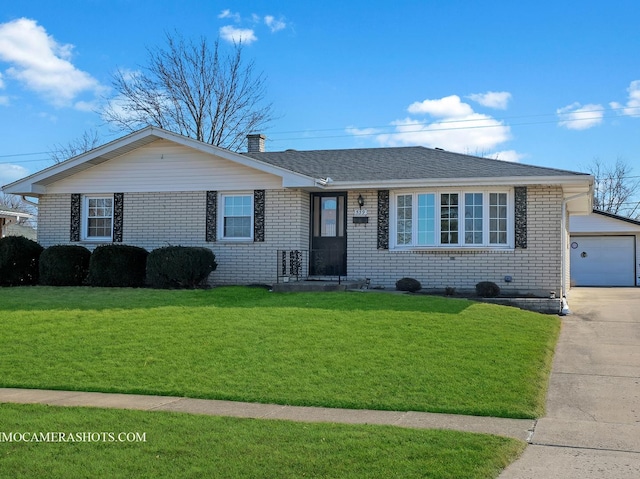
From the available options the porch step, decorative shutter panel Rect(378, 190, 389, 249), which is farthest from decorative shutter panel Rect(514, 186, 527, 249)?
the porch step

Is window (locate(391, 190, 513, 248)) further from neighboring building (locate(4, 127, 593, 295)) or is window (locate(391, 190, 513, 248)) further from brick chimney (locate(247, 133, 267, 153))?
brick chimney (locate(247, 133, 267, 153))

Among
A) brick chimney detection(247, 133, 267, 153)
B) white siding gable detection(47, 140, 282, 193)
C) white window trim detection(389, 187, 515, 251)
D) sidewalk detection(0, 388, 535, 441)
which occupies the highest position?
brick chimney detection(247, 133, 267, 153)

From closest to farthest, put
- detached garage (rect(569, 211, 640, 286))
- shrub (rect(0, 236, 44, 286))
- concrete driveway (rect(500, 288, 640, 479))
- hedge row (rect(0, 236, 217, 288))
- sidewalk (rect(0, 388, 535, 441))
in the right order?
concrete driveway (rect(500, 288, 640, 479)), sidewalk (rect(0, 388, 535, 441)), hedge row (rect(0, 236, 217, 288)), shrub (rect(0, 236, 44, 286)), detached garage (rect(569, 211, 640, 286))

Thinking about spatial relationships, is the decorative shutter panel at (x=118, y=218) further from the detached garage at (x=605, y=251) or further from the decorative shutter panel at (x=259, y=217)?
the detached garage at (x=605, y=251)

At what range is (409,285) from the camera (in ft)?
51.6

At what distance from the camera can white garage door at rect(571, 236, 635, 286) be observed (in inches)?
1132

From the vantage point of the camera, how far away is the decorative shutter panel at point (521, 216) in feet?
51.4

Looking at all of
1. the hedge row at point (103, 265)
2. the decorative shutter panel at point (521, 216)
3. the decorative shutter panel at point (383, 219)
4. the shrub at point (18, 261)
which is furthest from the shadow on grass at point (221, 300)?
the decorative shutter panel at point (521, 216)

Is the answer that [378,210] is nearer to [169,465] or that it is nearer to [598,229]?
[169,465]

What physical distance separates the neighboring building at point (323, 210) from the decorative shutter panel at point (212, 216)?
33 mm

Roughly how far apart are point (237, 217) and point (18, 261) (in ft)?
19.1

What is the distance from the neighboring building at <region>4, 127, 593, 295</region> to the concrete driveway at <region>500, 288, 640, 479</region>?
3132 mm

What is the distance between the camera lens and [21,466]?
5328mm

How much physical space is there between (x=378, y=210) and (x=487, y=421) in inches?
403
